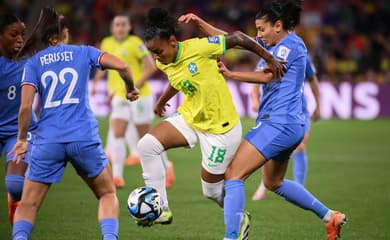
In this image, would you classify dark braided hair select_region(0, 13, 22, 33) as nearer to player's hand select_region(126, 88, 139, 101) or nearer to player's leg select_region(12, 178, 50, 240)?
player's hand select_region(126, 88, 139, 101)

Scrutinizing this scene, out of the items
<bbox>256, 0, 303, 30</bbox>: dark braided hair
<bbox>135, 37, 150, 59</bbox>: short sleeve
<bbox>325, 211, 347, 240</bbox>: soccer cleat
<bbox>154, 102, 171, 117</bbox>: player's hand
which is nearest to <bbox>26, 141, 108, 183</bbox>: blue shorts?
<bbox>154, 102, 171, 117</bbox>: player's hand

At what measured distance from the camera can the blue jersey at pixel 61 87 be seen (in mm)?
5922

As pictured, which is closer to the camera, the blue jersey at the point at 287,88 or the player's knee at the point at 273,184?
the blue jersey at the point at 287,88

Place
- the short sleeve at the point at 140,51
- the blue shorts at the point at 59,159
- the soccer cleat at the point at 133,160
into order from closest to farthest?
the blue shorts at the point at 59,159 → the short sleeve at the point at 140,51 → the soccer cleat at the point at 133,160

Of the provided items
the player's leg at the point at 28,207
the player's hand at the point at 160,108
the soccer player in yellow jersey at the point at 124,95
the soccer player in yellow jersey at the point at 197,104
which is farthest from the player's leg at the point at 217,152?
the soccer player in yellow jersey at the point at 124,95

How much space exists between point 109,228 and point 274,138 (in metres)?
1.57

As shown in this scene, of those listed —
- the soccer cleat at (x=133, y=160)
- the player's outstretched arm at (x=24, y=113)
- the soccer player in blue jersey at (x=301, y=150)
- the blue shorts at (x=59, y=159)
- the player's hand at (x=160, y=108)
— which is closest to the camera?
the player's outstretched arm at (x=24, y=113)

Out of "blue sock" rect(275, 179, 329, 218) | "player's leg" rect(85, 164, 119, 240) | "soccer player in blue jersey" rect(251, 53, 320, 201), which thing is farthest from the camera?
"soccer player in blue jersey" rect(251, 53, 320, 201)

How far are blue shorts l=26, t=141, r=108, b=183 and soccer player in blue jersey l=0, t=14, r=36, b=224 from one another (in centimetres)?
102

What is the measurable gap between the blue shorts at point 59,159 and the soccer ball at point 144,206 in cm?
51

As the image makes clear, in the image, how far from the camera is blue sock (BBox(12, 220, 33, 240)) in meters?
5.93

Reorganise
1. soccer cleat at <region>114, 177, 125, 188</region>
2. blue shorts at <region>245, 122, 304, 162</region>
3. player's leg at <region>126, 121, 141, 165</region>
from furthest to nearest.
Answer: player's leg at <region>126, 121, 141, 165</region> → soccer cleat at <region>114, 177, 125, 188</region> → blue shorts at <region>245, 122, 304, 162</region>

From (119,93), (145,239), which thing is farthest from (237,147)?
(119,93)

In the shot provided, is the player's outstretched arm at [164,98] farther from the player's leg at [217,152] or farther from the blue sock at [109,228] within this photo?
the blue sock at [109,228]
